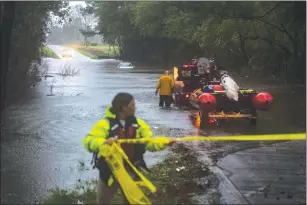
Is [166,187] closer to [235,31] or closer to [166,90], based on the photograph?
[166,90]

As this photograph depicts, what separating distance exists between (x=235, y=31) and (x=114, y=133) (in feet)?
103

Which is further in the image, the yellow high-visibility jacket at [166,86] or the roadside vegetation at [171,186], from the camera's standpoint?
the yellow high-visibility jacket at [166,86]

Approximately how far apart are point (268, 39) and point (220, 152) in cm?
2820

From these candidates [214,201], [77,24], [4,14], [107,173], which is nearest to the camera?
[107,173]

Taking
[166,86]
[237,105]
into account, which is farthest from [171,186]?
[166,86]

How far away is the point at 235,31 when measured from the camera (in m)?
35.7

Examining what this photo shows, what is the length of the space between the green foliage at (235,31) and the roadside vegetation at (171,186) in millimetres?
2896

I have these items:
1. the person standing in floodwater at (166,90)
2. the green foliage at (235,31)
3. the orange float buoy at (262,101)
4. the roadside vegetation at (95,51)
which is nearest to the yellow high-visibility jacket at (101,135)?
the green foliage at (235,31)

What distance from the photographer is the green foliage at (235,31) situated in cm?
1346

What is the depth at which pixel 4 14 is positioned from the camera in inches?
478

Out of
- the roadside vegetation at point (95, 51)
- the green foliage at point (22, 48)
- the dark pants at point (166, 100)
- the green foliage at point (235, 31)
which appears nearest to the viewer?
the green foliage at point (235, 31)

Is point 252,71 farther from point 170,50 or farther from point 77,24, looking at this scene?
point 77,24

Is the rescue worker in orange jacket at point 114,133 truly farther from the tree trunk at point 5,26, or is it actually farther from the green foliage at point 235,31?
the tree trunk at point 5,26

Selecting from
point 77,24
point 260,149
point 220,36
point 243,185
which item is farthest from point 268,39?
point 77,24
